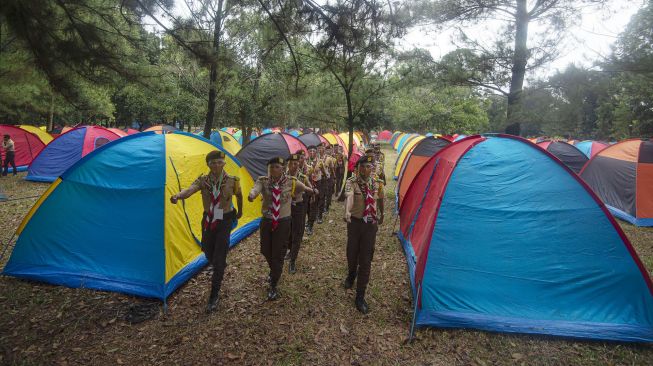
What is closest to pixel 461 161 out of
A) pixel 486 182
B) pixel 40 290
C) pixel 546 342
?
pixel 486 182

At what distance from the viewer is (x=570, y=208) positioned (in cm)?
408

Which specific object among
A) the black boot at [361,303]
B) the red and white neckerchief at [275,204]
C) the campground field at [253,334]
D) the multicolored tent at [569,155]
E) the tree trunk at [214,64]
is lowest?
the campground field at [253,334]

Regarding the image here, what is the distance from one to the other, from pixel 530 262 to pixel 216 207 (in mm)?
3851

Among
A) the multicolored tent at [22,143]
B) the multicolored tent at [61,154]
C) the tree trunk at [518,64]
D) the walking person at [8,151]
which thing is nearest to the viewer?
the tree trunk at [518,64]

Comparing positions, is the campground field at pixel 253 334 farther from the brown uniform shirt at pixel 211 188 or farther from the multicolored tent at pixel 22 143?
the multicolored tent at pixel 22 143

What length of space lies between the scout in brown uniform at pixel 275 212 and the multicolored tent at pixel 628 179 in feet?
29.8

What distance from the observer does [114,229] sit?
14.5 feet

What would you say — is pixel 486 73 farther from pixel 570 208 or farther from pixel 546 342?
pixel 546 342

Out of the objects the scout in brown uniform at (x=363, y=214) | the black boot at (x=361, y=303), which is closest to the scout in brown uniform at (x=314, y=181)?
the scout in brown uniform at (x=363, y=214)

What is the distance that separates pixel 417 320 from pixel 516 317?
1.14 m

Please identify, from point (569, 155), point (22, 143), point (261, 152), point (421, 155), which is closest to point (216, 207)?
point (261, 152)

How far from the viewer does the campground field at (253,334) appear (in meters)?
3.41

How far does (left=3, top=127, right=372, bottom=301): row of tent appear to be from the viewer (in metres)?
4.30

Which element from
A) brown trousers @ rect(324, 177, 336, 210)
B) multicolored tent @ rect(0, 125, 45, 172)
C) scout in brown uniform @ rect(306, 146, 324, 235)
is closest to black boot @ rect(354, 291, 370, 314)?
scout in brown uniform @ rect(306, 146, 324, 235)
